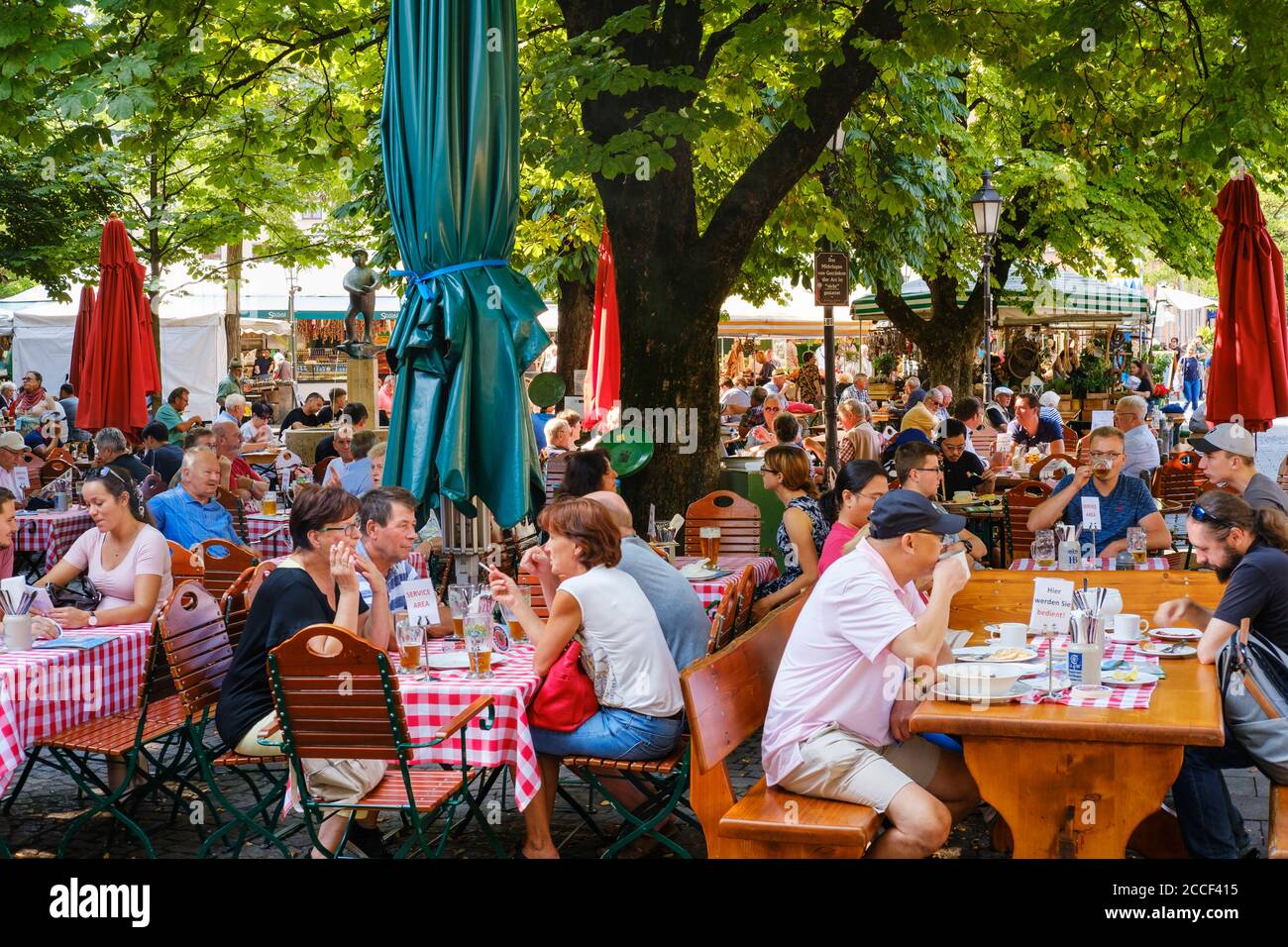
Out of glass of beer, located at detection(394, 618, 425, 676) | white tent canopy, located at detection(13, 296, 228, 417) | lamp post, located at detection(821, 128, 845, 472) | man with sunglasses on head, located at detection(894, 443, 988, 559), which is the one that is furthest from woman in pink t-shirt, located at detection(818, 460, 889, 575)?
white tent canopy, located at detection(13, 296, 228, 417)

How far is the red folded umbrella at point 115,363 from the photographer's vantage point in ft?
44.3

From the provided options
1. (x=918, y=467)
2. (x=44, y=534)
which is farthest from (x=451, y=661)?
(x=44, y=534)

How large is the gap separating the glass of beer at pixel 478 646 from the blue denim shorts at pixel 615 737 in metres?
0.34

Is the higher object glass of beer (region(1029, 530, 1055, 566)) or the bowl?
glass of beer (region(1029, 530, 1055, 566))

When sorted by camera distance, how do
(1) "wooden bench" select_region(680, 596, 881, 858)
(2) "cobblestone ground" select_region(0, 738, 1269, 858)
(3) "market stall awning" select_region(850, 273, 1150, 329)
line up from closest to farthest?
(1) "wooden bench" select_region(680, 596, 881, 858)
(2) "cobblestone ground" select_region(0, 738, 1269, 858)
(3) "market stall awning" select_region(850, 273, 1150, 329)

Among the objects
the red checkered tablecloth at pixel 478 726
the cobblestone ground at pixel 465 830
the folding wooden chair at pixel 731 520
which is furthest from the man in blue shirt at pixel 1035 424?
the red checkered tablecloth at pixel 478 726

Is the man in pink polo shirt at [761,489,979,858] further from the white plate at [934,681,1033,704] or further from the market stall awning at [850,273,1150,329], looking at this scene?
the market stall awning at [850,273,1150,329]

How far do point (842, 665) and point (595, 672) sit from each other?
122cm

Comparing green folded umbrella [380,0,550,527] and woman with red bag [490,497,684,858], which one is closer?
woman with red bag [490,497,684,858]

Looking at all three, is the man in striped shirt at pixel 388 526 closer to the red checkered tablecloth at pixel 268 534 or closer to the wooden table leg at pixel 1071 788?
the wooden table leg at pixel 1071 788

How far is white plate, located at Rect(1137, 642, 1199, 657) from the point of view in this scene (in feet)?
18.8

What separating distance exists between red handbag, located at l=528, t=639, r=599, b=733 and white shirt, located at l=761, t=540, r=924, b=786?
3.07 feet

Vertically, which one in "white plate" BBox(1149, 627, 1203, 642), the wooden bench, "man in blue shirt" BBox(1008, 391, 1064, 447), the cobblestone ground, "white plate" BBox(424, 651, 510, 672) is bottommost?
the cobblestone ground

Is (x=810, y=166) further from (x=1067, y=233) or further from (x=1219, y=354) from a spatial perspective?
(x=1067, y=233)
